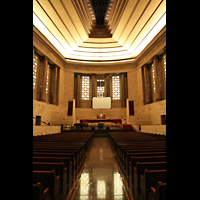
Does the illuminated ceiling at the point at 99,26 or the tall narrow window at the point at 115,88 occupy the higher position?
the illuminated ceiling at the point at 99,26

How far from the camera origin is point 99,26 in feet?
74.3

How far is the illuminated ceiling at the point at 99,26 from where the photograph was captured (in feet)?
47.3


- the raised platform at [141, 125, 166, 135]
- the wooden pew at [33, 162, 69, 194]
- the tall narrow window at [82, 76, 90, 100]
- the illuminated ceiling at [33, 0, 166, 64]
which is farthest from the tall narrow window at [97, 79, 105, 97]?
the wooden pew at [33, 162, 69, 194]

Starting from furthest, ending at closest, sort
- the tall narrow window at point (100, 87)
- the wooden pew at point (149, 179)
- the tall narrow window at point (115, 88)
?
the tall narrow window at point (100, 87) < the tall narrow window at point (115, 88) < the wooden pew at point (149, 179)

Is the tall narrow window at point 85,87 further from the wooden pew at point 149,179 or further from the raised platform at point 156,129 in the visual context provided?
the wooden pew at point 149,179

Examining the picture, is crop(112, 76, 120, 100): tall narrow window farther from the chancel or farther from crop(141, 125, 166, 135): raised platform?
crop(141, 125, 166, 135): raised platform

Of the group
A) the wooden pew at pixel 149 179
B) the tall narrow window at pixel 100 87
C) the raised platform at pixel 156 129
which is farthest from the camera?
the tall narrow window at pixel 100 87

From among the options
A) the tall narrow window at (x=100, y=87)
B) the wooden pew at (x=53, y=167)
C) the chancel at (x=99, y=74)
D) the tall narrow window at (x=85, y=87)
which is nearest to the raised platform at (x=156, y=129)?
the chancel at (x=99, y=74)
